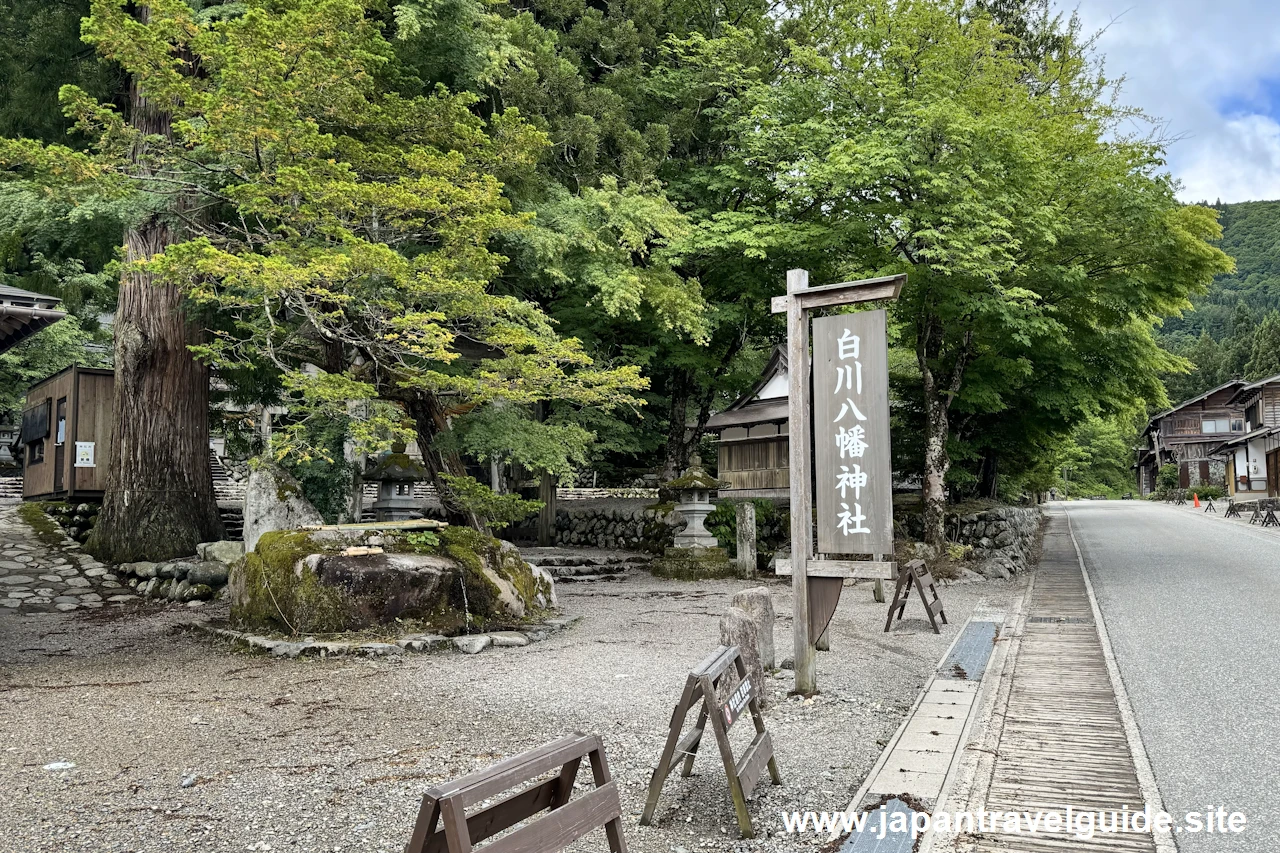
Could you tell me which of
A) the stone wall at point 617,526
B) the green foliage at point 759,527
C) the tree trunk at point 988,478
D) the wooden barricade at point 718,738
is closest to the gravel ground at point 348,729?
the wooden barricade at point 718,738

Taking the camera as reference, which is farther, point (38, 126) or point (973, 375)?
point (973, 375)

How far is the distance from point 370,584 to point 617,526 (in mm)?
10916

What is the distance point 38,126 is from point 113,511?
651cm

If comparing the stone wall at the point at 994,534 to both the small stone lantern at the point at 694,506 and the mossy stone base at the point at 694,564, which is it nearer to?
the mossy stone base at the point at 694,564

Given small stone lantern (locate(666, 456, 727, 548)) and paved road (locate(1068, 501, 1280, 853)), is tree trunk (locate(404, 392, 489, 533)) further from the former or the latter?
paved road (locate(1068, 501, 1280, 853))

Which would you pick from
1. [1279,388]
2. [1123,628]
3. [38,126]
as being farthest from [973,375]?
[1279,388]

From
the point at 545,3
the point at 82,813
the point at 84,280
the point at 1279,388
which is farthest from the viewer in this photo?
the point at 1279,388

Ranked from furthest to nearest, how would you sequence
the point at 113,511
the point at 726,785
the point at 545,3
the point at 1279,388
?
the point at 1279,388 < the point at 545,3 < the point at 113,511 < the point at 726,785

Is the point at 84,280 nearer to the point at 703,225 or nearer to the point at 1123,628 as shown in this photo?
the point at 703,225

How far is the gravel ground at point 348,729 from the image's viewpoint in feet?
12.5

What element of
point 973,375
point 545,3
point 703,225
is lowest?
point 973,375

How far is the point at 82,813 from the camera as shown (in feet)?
13.0

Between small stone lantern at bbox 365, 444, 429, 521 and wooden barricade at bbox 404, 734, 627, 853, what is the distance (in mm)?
11917

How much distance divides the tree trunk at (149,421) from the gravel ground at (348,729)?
3345mm
